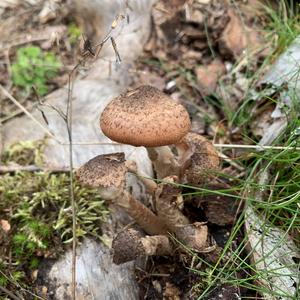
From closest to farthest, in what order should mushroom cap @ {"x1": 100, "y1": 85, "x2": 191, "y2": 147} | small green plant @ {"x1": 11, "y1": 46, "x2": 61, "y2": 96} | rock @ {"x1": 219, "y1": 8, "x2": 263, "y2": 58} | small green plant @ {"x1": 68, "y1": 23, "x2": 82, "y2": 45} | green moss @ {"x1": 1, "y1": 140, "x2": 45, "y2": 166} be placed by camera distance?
mushroom cap @ {"x1": 100, "y1": 85, "x2": 191, "y2": 147}
green moss @ {"x1": 1, "y1": 140, "x2": 45, "y2": 166}
rock @ {"x1": 219, "y1": 8, "x2": 263, "y2": 58}
small green plant @ {"x1": 11, "y1": 46, "x2": 61, "y2": 96}
small green plant @ {"x1": 68, "y1": 23, "x2": 82, "y2": 45}

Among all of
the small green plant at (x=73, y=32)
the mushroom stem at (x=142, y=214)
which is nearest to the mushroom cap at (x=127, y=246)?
the mushroom stem at (x=142, y=214)

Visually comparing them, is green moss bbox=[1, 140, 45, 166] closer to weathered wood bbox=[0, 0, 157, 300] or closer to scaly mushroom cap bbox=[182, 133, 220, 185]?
weathered wood bbox=[0, 0, 157, 300]

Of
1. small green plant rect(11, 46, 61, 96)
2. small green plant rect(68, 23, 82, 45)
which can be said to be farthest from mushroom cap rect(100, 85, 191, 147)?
small green plant rect(68, 23, 82, 45)

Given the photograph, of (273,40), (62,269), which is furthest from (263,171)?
(273,40)

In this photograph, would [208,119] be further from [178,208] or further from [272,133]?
[178,208]

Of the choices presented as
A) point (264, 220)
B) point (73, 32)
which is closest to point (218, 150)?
point (264, 220)

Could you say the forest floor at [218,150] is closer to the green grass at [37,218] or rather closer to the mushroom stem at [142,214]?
the green grass at [37,218]
